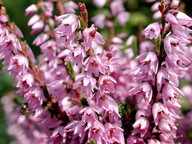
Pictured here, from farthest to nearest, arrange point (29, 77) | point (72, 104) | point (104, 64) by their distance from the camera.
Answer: point (72, 104), point (29, 77), point (104, 64)

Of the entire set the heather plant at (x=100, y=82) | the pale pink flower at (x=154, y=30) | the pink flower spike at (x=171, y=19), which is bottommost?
the heather plant at (x=100, y=82)

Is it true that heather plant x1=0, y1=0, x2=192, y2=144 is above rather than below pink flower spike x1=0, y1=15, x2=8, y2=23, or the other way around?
below

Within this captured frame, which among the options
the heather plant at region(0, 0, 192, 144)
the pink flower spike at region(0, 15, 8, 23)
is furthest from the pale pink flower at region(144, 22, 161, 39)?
the pink flower spike at region(0, 15, 8, 23)

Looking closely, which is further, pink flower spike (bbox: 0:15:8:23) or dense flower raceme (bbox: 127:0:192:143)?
pink flower spike (bbox: 0:15:8:23)

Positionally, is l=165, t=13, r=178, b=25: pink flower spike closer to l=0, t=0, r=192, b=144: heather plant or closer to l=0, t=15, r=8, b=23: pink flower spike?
l=0, t=0, r=192, b=144: heather plant

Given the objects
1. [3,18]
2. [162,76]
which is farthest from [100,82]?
[3,18]

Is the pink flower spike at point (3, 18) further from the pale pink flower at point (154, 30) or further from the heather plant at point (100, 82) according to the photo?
the pale pink flower at point (154, 30)

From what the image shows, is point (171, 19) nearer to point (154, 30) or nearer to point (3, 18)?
point (154, 30)

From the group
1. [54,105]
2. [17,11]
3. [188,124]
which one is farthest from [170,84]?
[17,11]

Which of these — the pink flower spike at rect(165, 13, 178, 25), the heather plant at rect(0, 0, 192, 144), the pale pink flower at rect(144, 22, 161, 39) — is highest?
the pink flower spike at rect(165, 13, 178, 25)

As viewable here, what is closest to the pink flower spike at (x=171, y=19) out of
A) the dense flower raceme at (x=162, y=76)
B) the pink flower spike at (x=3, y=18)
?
the dense flower raceme at (x=162, y=76)

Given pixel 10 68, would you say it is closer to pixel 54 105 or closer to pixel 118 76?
pixel 54 105
